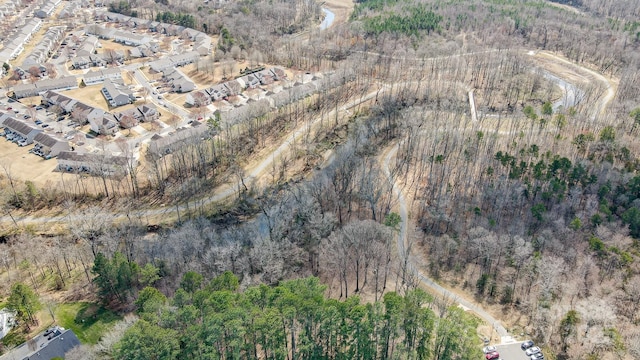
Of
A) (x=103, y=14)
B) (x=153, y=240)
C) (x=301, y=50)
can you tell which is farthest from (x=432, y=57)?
(x=103, y=14)

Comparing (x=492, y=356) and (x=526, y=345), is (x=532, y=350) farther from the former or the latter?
(x=492, y=356)

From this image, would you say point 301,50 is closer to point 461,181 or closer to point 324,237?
point 461,181

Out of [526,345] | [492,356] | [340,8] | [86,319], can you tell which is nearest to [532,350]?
[526,345]

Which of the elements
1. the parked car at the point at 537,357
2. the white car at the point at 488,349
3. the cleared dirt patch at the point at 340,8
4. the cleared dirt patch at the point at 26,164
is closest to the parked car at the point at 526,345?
the parked car at the point at 537,357

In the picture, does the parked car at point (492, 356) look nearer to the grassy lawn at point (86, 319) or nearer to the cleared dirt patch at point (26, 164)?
the grassy lawn at point (86, 319)

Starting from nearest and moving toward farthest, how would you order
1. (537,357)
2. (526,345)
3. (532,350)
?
(537,357) < (532,350) < (526,345)

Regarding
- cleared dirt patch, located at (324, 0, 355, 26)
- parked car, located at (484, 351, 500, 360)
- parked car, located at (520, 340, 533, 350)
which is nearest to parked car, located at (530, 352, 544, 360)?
parked car, located at (520, 340, 533, 350)

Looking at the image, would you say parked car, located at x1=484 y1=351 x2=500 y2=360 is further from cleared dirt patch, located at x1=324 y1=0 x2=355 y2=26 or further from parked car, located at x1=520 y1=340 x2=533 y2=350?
cleared dirt patch, located at x1=324 y1=0 x2=355 y2=26

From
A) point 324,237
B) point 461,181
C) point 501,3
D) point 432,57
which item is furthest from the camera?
point 501,3

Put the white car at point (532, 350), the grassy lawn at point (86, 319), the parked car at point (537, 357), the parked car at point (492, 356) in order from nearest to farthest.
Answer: the parked car at point (492, 356) < the parked car at point (537, 357) < the white car at point (532, 350) < the grassy lawn at point (86, 319)
